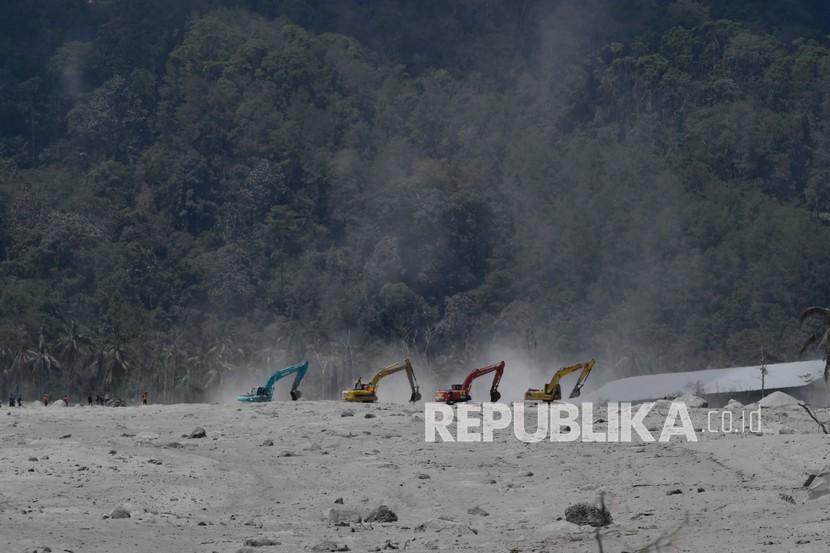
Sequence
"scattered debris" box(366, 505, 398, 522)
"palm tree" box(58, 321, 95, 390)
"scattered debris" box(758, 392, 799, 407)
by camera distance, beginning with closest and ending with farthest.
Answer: "scattered debris" box(366, 505, 398, 522)
"scattered debris" box(758, 392, 799, 407)
"palm tree" box(58, 321, 95, 390)

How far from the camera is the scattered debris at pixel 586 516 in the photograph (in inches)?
1012

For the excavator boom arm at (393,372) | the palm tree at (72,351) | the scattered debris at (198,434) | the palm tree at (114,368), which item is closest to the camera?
the scattered debris at (198,434)

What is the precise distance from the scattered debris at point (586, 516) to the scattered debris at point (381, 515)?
319cm

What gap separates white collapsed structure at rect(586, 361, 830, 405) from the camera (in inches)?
3317

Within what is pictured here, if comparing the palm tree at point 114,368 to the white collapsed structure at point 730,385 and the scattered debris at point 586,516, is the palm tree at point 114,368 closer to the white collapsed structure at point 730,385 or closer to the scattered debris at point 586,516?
the white collapsed structure at point 730,385

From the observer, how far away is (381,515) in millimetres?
27750

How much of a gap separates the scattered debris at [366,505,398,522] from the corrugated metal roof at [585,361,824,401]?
196 feet

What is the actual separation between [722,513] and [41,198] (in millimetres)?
161007

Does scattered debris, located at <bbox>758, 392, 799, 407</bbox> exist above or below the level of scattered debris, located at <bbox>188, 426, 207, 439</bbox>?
Result: above

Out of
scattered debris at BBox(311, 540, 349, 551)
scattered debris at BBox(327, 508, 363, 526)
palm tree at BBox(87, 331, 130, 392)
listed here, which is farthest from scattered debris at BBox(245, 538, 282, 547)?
palm tree at BBox(87, 331, 130, 392)

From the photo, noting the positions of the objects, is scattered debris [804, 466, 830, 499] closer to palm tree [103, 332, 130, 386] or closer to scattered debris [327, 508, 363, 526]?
scattered debris [327, 508, 363, 526]

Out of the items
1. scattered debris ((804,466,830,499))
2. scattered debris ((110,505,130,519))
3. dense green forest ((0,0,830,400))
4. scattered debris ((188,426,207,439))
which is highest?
dense green forest ((0,0,830,400))

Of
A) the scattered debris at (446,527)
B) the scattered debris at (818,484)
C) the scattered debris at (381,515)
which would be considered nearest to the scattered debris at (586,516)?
the scattered debris at (446,527)

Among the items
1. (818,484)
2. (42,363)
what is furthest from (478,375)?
(42,363)
